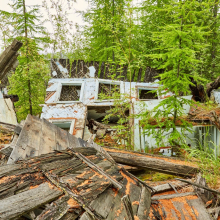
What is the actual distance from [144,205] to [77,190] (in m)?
0.99

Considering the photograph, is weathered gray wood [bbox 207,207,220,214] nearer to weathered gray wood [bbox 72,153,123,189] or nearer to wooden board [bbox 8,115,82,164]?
weathered gray wood [bbox 72,153,123,189]

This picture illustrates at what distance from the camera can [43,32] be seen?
7.24 metres

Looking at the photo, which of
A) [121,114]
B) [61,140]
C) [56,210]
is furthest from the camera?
[121,114]

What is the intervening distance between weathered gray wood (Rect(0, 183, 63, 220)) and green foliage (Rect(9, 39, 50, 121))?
5893 mm

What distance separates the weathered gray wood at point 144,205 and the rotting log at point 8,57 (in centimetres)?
388

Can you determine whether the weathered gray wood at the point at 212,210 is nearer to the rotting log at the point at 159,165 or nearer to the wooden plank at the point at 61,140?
the rotting log at the point at 159,165

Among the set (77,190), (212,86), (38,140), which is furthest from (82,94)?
(77,190)

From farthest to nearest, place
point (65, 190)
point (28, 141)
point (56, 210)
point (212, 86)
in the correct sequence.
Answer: point (212, 86) < point (28, 141) < point (65, 190) < point (56, 210)

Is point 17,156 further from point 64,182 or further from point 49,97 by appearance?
point 49,97

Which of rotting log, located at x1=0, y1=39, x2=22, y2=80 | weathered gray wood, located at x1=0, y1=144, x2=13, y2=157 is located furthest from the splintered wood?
rotting log, located at x1=0, y1=39, x2=22, y2=80

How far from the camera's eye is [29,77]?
6.84m

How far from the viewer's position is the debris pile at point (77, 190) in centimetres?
154

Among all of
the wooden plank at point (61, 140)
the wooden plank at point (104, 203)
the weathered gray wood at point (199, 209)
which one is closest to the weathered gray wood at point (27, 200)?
the wooden plank at point (104, 203)

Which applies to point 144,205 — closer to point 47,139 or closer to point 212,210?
point 212,210
